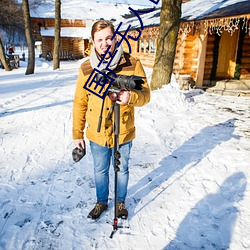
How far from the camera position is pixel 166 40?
7258mm

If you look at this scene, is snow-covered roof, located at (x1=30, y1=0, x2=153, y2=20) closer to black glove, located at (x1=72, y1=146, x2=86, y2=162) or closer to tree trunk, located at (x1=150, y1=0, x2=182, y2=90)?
tree trunk, located at (x1=150, y1=0, x2=182, y2=90)

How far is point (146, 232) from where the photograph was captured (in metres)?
2.36

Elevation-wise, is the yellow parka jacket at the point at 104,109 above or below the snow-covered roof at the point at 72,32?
below

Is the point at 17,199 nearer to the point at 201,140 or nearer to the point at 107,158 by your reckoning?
the point at 107,158

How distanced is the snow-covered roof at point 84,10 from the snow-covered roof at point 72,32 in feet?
7.29

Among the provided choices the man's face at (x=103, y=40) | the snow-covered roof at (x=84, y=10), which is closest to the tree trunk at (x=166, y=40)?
the man's face at (x=103, y=40)

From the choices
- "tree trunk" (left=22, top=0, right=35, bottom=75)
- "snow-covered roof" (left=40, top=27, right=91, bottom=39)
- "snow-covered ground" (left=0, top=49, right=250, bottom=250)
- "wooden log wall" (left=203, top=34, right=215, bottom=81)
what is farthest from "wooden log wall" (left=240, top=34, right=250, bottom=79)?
"snow-covered roof" (left=40, top=27, right=91, bottom=39)

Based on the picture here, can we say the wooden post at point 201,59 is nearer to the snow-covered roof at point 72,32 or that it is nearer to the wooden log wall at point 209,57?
the wooden log wall at point 209,57

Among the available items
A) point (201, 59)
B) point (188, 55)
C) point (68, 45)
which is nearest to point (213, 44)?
point (201, 59)

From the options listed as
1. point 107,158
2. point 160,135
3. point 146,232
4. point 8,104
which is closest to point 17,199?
point 107,158

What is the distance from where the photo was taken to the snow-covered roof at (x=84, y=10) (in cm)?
3294

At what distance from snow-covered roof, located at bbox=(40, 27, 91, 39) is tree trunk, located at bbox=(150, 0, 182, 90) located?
23958 millimetres

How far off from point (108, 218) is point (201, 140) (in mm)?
2908

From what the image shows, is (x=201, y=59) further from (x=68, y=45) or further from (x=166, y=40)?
(x=68, y=45)
